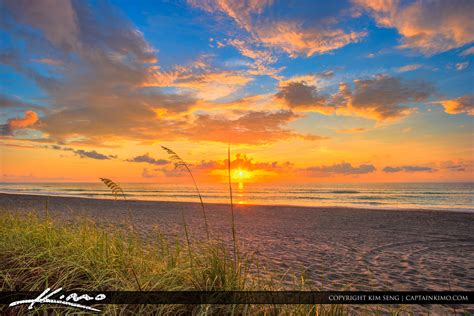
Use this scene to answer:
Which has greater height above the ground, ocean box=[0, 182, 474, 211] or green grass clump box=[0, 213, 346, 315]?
green grass clump box=[0, 213, 346, 315]

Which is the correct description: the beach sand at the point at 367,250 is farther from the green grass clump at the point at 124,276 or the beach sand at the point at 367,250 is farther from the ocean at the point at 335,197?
the ocean at the point at 335,197

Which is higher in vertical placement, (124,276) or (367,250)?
(124,276)

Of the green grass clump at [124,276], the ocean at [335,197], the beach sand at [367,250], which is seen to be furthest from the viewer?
the ocean at [335,197]

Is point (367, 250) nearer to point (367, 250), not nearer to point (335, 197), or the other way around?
point (367, 250)

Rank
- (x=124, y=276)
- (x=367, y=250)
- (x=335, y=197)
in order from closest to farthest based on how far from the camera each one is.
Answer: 1. (x=124, y=276)
2. (x=367, y=250)
3. (x=335, y=197)

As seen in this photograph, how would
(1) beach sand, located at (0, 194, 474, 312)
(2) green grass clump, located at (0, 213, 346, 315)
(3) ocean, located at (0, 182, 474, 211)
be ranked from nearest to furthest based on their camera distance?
(2) green grass clump, located at (0, 213, 346, 315) < (1) beach sand, located at (0, 194, 474, 312) < (3) ocean, located at (0, 182, 474, 211)

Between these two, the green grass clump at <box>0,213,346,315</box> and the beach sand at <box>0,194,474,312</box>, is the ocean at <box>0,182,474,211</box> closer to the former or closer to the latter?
the beach sand at <box>0,194,474,312</box>

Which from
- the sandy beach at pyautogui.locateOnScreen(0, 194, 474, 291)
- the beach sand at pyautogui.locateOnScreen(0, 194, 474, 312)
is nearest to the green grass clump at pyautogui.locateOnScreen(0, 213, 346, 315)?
the sandy beach at pyautogui.locateOnScreen(0, 194, 474, 291)

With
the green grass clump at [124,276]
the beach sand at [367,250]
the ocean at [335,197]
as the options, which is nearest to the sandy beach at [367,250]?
the beach sand at [367,250]

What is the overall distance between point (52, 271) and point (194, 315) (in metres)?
2.58

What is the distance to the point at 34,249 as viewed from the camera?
558 centimetres

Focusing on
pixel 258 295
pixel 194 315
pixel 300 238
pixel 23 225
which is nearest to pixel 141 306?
pixel 194 315

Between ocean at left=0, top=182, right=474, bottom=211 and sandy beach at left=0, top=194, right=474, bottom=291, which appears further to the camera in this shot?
ocean at left=0, top=182, right=474, bottom=211

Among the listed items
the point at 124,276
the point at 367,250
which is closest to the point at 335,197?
the point at 367,250
